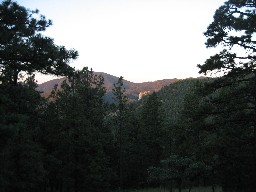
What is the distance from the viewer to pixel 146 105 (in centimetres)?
5303

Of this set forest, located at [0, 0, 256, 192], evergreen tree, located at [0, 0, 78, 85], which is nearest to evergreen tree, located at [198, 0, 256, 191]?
forest, located at [0, 0, 256, 192]

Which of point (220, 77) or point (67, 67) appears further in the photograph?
point (220, 77)

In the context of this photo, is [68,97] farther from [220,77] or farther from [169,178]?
[220,77]

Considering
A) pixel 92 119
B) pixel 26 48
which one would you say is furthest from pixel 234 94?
pixel 92 119

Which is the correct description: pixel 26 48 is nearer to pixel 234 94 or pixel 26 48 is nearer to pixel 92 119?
pixel 234 94

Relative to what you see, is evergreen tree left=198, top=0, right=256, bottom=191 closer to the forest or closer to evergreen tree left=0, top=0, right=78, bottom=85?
the forest

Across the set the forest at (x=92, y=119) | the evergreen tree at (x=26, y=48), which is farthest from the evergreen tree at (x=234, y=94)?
the evergreen tree at (x=26, y=48)

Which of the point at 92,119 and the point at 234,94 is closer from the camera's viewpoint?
the point at 234,94

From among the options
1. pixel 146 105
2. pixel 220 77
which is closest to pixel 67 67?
pixel 220 77

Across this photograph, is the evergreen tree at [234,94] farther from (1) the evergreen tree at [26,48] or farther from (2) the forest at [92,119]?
(1) the evergreen tree at [26,48]

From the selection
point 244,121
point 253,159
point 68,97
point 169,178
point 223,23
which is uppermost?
point 223,23

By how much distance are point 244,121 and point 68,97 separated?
65.7ft

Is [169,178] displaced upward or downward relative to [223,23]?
downward

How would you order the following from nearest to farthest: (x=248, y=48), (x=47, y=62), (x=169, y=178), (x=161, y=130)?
(x=47, y=62) < (x=248, y=48) < (x=169, y=178) < (x=161, y=130)
